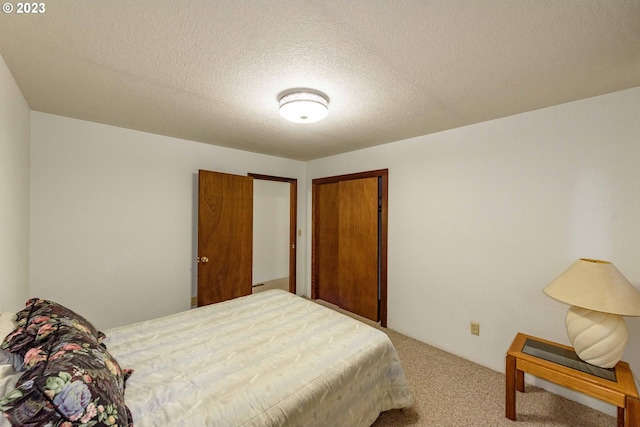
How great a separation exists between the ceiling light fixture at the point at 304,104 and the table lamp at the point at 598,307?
1.99 meters

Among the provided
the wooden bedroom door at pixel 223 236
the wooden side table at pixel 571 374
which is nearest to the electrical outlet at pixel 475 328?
the wooden side table at pixel 571 374

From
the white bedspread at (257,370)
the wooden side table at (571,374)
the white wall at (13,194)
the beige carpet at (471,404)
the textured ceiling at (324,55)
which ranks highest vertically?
the textured ceiling at (324,55)

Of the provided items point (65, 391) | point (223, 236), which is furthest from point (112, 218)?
point (65, 391)

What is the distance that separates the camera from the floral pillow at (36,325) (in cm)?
99

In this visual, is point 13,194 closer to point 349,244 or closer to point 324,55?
point 324,55

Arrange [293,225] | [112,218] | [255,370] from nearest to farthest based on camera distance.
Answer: [255,370] → [112,218] → [293,225]

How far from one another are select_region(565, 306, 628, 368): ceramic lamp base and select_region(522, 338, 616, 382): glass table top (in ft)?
0.13

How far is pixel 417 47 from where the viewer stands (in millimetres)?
1303

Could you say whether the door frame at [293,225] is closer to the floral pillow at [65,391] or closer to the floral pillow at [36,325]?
the floral pillow at [36,325]

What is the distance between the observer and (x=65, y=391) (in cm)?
77

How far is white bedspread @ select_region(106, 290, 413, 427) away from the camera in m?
1.11

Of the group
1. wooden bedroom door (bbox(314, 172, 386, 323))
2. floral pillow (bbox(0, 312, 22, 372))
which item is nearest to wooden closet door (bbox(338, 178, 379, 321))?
wooden bedroom door (bbox(314, 172, 386, 323))

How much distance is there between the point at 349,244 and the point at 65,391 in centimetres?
313

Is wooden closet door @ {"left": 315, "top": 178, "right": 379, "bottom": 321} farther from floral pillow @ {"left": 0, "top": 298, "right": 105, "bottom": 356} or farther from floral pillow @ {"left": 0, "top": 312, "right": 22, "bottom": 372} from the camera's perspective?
floral pillow @ {"left": 0, "top": 312, "right": 22, "bottom": 372}
